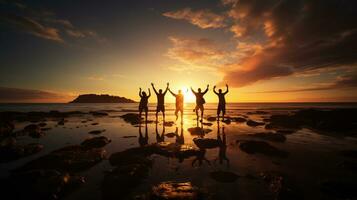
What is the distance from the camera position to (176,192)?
4.21 metres

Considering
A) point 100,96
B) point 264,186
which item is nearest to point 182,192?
point 264,186

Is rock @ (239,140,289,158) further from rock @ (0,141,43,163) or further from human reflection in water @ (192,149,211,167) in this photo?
rock @ (0,141,43,163)

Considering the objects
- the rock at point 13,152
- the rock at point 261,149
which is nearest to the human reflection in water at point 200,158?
the rock at point 261,149

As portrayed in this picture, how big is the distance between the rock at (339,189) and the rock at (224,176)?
7.25 ft

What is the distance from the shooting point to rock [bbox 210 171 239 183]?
5164 millimetres

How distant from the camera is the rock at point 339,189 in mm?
4273

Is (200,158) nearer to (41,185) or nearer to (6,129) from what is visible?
(41,185)

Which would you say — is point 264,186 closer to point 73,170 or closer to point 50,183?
point 50,183

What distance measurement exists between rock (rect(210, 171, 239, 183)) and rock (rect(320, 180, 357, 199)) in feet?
7.25

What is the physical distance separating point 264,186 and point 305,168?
2475mm

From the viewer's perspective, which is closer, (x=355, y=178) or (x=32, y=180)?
(x=32, y=180)

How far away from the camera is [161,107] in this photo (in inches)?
767

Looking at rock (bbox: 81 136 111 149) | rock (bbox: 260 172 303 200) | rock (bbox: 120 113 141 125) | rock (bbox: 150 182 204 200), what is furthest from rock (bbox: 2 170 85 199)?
rock (bbox: 120 113 141 125)

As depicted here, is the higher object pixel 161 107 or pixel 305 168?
pixel 161 107
